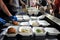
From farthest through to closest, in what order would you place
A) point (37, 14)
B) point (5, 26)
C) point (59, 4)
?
point (37, 14) < point (59, 4) < point (5, 26)

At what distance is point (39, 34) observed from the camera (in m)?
1.05

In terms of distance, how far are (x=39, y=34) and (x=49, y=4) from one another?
790mm

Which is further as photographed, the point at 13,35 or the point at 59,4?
the point at 59,4

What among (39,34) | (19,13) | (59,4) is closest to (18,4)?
(19,13)

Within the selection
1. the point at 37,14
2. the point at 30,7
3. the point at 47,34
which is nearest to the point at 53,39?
the point at 47,34

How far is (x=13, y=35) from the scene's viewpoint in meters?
1.02

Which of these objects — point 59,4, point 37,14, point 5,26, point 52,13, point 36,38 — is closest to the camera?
point 36,38

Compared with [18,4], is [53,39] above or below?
below

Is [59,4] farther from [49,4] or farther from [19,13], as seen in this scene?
[19,13]

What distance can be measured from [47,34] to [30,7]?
0.94 m

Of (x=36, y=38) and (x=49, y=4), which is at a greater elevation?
(x=49, y=4)

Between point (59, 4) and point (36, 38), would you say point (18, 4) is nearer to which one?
point (59, 4)

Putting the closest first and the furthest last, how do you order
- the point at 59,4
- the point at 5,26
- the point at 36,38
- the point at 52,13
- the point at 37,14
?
the point at 36,38 < the point at 5,26 < the point at 59,4 < the point at 52,13 < the point at 37,14

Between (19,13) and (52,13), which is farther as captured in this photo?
(19,13)
